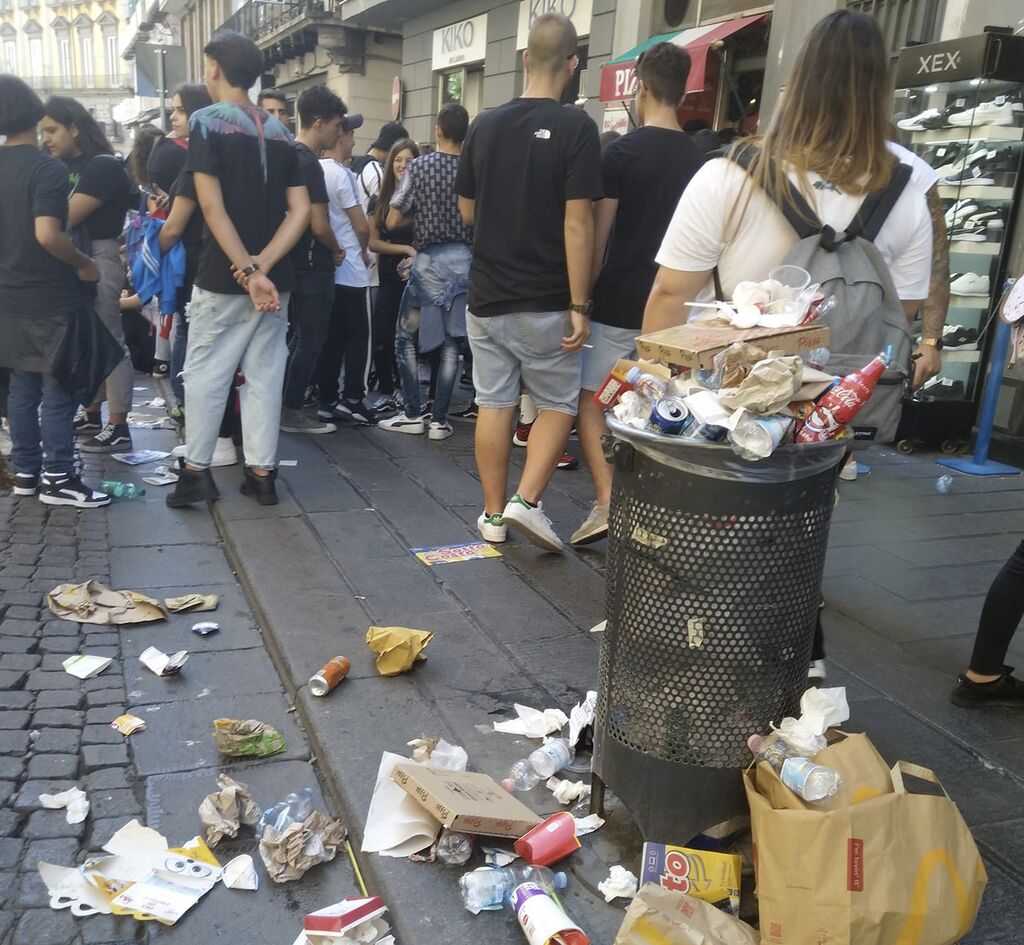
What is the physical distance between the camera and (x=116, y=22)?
8250 cm

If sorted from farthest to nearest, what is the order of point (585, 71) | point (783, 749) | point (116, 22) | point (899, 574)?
point (116, 22) → point (585, 71) → point (899, 574) → point (783, 749)

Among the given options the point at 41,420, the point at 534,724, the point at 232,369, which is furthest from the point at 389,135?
the point at 534,724

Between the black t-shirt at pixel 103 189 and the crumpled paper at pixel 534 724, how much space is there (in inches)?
162

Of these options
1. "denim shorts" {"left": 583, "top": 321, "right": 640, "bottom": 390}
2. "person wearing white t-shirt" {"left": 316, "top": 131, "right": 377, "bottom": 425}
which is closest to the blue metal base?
"denim shorts" {"left": 583, "top": 321, "right": 640, "bottom": 390}

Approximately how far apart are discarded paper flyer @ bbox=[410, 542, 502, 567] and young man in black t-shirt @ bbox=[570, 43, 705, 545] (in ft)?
1.34

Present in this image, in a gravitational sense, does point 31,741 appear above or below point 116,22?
below

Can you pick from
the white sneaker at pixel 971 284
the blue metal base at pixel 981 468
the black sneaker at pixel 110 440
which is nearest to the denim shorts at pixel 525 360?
the black sneaker at pixel 110 440

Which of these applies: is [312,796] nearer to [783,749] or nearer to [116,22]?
[783,749]

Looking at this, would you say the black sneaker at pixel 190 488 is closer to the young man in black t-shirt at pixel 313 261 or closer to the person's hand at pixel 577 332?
the young man in black t-shirt at pixel 313 261

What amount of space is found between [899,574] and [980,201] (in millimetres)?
3460

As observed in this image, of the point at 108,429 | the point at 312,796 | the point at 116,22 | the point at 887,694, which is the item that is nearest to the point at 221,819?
the point at 312,796

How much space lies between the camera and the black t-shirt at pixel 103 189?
5434 mm

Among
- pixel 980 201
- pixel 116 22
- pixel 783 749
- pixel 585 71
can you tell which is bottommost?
pixel 783 749

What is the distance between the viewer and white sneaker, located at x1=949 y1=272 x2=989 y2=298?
6.61 meters
